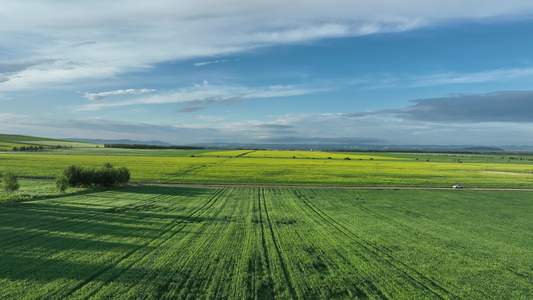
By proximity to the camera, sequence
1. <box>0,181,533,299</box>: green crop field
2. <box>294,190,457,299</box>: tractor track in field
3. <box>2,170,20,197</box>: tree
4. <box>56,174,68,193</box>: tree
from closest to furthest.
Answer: <box>0,181,533,299</box>: green crop field, <box>294,190,457,299</box>: tractor track in field, <box>2,170,20,197</box>: tree, <box>56,174,68,193</box>: tree

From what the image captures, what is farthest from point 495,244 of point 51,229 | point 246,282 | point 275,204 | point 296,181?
point 296,181

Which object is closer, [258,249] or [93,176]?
[258,249]

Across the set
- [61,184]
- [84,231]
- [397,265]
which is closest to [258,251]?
[397,265]

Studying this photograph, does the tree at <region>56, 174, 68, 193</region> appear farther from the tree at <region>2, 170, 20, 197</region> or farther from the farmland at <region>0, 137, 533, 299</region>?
the tree at <region>2, 170, 20, 197</region>

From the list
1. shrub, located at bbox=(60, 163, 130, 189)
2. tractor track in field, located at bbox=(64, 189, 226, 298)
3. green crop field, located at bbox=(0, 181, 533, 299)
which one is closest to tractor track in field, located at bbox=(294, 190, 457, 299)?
green crop field, located at bbox=(0, 181, 533, 299)

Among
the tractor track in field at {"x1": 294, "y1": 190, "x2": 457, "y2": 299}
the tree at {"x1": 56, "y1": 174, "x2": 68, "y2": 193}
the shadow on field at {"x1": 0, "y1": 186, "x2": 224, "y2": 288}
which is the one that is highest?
the tree at {"x1": 56, "y1": 174, "x2": 68, "y2": 193}

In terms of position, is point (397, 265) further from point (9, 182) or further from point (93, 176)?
point (93, 176)

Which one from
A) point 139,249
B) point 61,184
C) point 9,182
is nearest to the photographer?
point 139,249

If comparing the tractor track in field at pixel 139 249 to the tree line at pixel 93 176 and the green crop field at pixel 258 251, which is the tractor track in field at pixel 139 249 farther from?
the tree line at pixel 93 176
